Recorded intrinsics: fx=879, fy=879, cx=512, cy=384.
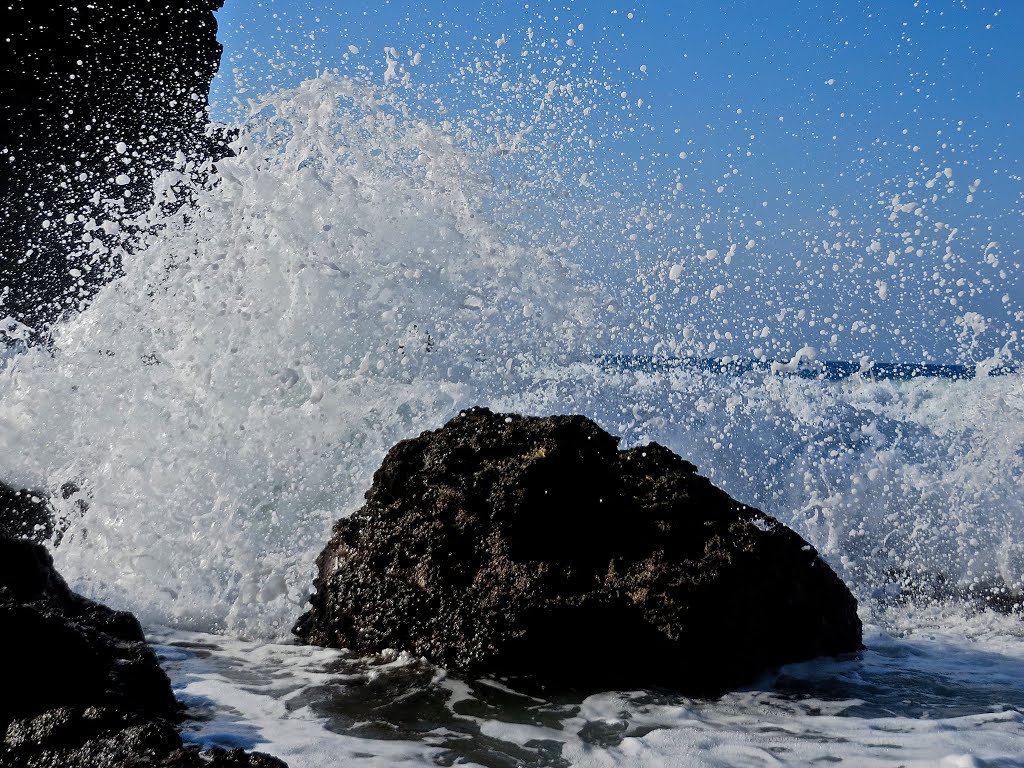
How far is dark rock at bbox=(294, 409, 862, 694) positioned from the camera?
115 inches

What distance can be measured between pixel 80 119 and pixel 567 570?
465 inches

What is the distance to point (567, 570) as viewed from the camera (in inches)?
121

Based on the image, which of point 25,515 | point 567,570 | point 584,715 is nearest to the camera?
point 584,715

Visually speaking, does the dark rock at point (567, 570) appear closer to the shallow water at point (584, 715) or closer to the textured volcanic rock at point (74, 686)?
the shallow water at point (584, 715)

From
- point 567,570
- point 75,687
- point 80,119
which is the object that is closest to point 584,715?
point 567,570

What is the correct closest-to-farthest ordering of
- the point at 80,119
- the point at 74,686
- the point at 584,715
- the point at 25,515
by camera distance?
the point at 74,686, the point at 584,715, the point at 25,515, the point at 80,119

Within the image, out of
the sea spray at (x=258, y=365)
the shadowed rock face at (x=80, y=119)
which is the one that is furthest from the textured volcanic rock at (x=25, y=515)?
the shadowed rock face at (x=80, y=119)

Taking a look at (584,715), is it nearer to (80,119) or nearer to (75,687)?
(75,687)

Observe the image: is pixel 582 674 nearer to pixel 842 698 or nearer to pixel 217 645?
pixel 842 698

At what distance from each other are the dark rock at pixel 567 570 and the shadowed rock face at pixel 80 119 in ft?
29.5

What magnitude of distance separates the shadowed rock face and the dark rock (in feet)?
29.5

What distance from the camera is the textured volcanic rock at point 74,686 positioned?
1.78 meters

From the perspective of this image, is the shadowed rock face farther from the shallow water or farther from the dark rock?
the shallow water

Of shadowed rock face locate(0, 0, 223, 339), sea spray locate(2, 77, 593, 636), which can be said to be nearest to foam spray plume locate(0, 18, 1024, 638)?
sea spray locate(2, 77, 593, 636)
